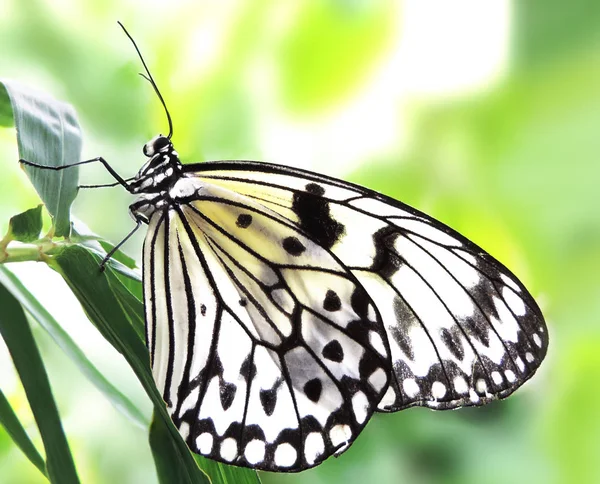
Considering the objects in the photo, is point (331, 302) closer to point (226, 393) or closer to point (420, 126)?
point (226, 393)

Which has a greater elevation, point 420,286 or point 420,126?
point 420,126

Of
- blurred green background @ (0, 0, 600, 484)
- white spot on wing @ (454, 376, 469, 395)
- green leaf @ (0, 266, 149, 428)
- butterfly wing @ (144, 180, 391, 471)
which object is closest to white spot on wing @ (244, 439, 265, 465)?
butterfly wing @ (144, 180, 391, 471)

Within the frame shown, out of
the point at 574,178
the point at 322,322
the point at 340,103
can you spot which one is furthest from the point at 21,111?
the point at 574,178

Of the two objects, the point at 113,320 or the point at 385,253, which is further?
the point at 385,253

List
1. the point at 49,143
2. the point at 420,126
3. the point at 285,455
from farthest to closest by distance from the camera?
the point at 420,126 < the point at 285,455 < the point at 49,143

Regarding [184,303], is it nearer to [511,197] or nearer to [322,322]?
[322,322]

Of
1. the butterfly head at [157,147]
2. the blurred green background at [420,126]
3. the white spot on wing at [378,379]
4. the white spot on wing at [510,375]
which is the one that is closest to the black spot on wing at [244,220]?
the butterfly head at [157,147]

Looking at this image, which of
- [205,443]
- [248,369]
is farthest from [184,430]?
[248,369]
